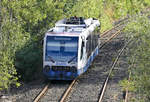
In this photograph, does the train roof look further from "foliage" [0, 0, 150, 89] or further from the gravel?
the gravel

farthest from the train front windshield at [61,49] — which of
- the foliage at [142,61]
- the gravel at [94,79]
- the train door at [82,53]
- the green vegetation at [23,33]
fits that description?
the foliage at [142,61]

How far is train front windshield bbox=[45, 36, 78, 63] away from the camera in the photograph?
19609 millimetres

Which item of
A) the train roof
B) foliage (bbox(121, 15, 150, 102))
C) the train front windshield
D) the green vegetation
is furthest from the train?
foliage (bbox(121, 15, 150, 102))

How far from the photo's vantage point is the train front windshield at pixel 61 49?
64.3ft

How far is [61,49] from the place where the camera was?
19703 millimetres

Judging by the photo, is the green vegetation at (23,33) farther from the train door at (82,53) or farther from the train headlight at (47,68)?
the train door at (82,53)

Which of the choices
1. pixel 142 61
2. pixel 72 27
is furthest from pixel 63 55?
pixel 142 61

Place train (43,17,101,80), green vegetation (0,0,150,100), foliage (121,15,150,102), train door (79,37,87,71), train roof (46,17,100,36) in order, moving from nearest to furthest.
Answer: foliage (121,15,150,102), green vegetation (0,0,150,100), train (43,17,101,80), train door (79,37,87,71), train roof (46,17,100,36)

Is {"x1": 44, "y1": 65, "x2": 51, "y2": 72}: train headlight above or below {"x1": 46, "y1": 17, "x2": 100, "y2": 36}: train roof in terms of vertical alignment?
below

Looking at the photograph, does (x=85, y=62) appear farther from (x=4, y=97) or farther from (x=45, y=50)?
(x=4, y=97)

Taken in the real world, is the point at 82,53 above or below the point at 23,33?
below

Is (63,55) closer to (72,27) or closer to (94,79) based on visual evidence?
(94,79)

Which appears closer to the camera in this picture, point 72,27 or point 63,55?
point 63,55

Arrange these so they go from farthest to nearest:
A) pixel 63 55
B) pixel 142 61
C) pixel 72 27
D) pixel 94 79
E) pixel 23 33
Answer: pixel 23 33, pixel 72 27, pixel 94 79, pixel 63 55, pixel 142 61
